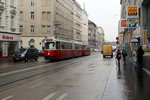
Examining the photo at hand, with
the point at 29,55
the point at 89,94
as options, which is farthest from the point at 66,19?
the point at 89,94

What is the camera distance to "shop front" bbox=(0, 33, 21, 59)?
3759 centimetres

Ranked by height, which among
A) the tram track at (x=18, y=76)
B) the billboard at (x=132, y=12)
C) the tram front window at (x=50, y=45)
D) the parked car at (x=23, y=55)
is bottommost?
the tram track at (x=18, y=76)

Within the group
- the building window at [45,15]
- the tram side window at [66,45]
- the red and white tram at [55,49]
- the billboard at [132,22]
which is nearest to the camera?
the billboard at [132,22]

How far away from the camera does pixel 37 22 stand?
61219mm

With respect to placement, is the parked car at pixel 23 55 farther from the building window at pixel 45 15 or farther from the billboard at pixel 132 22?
the building window at pixel 45 15

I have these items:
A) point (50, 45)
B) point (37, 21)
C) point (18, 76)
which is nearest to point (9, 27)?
point (50, 45)

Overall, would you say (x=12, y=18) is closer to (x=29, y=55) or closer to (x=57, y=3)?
(x=29, y=55)

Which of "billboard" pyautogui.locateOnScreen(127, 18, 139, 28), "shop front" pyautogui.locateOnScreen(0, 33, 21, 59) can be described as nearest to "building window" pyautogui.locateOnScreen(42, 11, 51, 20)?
"shop front" pyautogui.locateOnScreen(0, 33, 21, 59)

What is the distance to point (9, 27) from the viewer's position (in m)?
39.5

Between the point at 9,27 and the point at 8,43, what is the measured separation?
276 centimetres

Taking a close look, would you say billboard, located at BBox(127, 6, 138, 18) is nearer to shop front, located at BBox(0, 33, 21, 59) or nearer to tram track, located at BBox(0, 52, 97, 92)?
tram track, located at BBox(0, 52, 97, 92)

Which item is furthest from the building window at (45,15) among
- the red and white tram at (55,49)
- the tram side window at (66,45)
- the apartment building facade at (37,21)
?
the red and white tram at (55,49)

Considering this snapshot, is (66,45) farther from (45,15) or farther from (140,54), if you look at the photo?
(45,15)

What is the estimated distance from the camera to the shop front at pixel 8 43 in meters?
37.6
